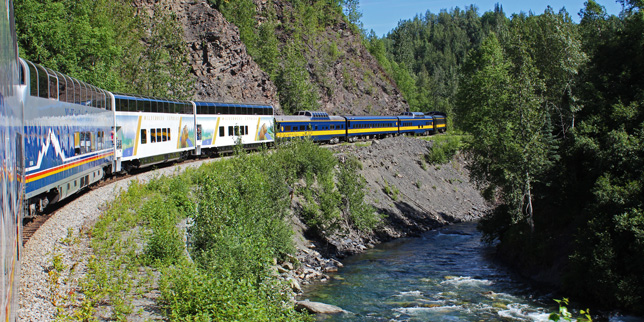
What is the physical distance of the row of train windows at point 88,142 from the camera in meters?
20.7

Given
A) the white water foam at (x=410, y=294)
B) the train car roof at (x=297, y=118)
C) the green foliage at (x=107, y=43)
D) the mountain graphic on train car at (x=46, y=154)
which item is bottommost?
the white water foam at (x=410, y=294)

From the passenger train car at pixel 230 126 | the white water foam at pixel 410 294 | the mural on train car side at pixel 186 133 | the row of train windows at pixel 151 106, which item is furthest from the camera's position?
the passenger train car at pixel 230 126

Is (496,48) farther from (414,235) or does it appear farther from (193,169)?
(193,169)

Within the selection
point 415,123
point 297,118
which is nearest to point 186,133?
point 297,118

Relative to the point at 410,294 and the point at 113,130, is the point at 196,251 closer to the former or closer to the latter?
the point at 410,294

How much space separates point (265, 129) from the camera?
48188 mm

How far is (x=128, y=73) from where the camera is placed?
2108 inches

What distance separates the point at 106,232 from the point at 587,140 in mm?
23552

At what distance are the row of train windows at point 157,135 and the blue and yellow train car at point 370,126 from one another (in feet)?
101

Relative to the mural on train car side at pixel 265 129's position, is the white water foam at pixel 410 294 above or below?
below

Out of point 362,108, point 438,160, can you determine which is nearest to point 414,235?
point 438,160

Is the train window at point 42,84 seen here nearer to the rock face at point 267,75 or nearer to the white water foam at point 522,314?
the white water foam at point 522,314

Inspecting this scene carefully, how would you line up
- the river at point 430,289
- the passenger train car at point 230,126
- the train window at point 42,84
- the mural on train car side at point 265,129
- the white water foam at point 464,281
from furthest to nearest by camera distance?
the mural on train car side at point 265,129
the passenger train car at point 230,126
the white water foam at point 464,281
the river at point 430,289
the train window at point 42,84

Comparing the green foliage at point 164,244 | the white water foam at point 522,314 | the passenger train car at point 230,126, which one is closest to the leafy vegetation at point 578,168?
the white water foam at point 522,314
